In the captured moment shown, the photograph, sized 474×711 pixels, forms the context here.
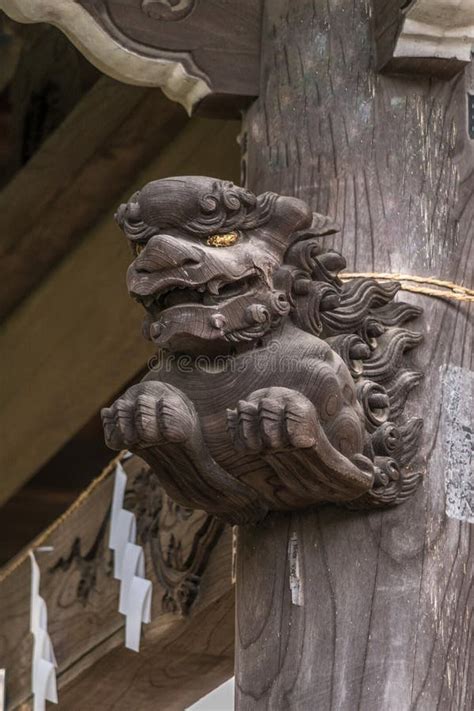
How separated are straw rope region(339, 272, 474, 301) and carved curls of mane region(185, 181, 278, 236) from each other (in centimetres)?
24

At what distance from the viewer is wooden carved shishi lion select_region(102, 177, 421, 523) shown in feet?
12.6

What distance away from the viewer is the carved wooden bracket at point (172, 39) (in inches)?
172

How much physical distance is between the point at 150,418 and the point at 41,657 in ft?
7.88

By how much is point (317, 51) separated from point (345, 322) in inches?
24.3

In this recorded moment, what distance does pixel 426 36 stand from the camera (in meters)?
4.24

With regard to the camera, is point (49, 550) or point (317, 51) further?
point (49, 550)

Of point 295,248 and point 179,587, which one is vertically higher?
point 295,248

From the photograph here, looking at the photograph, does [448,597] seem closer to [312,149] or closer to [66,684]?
[312,149]

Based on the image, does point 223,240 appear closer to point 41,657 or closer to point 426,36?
point 426,36

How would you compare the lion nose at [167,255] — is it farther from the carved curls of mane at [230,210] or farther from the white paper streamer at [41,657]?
Answer: the white paper streamer at [41,657]

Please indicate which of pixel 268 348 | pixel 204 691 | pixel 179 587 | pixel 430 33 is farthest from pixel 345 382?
pixel 204 691

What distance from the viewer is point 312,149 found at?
430 cm

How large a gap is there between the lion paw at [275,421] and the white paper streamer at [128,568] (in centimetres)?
194

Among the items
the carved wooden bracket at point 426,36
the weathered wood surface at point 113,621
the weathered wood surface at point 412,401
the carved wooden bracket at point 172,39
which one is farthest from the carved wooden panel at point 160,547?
the carved wooden bracket at point 426,36
